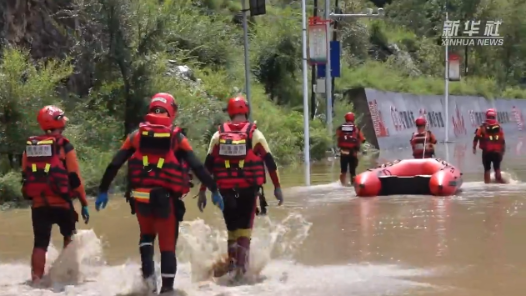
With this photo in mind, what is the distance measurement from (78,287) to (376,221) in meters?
5.27

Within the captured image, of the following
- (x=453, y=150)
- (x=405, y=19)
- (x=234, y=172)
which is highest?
(x=405, y=19)

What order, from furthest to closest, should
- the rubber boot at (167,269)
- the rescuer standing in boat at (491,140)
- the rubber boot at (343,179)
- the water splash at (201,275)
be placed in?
1. the rubber boot at (343,179)
2. the rescuer standing in boat at (491,140)
3. the water splash at (201,275)
4. the rubber boot at (167,269)

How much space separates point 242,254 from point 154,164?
148 cm

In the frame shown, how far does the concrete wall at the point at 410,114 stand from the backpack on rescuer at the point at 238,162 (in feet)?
89.1

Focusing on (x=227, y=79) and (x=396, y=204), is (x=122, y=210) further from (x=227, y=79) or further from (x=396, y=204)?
(x=227, y=79)

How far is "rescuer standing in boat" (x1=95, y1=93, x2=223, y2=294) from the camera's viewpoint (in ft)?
22.1

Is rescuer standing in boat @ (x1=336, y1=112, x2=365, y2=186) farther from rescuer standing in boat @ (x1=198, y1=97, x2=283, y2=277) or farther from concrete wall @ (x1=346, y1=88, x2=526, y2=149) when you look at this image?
concrete wall @ (x1=346, y1=88, x2=526, y2=149)

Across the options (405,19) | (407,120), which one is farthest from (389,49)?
(407,120)

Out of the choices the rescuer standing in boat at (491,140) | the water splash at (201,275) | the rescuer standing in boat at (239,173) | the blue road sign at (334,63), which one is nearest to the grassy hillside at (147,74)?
the blue road sign at (334,63)

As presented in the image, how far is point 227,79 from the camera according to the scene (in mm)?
28047

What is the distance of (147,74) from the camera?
2061 cm

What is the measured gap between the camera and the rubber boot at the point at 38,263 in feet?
25.2

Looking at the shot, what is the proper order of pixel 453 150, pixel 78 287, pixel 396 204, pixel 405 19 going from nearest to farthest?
pixel 78 287 → pixel 396 204 → pixel 453 150 → pixel 405 19

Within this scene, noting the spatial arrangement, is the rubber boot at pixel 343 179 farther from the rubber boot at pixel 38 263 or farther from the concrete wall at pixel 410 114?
the concrete wall at pixel 410 114
